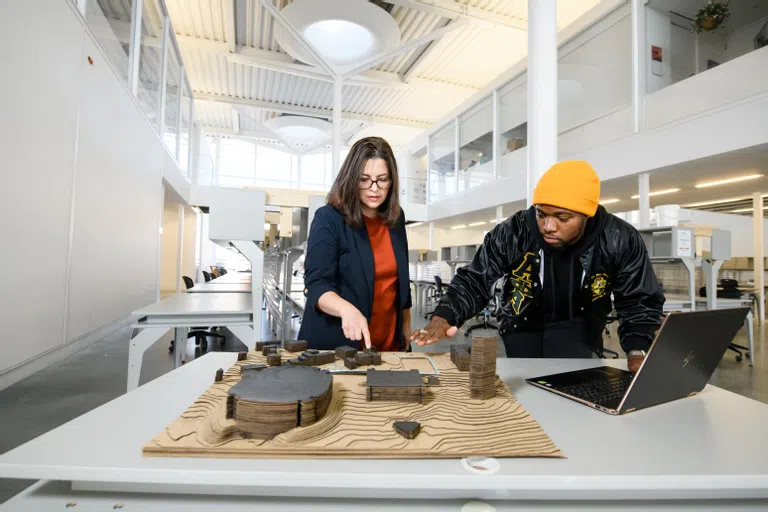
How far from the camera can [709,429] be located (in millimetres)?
733

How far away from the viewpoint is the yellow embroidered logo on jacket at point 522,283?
1496 millimetres

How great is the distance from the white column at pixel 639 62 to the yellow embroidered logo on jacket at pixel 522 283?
5644 millimetres

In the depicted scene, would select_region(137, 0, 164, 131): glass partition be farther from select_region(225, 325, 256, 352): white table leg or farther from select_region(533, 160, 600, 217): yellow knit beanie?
select_region(533, 160, 600, 217): yellow knit beanie

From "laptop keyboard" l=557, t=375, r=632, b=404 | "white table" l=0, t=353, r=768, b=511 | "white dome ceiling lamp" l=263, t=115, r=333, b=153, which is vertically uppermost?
"white dome ceiling lamp" l=263, t=115, r=333, b=153

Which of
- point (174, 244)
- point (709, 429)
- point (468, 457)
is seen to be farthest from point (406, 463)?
point (174, 244)

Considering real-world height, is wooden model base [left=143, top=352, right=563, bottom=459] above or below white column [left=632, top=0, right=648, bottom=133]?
below

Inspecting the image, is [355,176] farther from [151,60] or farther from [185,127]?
[185,127]

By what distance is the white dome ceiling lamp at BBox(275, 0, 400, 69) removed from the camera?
626cm

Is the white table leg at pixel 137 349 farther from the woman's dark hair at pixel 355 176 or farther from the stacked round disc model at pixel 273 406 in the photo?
the stacked round disc model at pixel 273 406

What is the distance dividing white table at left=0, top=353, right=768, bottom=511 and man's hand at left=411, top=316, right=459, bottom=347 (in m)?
0.52

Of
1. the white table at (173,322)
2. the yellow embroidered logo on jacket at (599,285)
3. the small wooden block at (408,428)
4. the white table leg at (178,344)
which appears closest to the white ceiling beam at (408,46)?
the white table leg at (178,344)

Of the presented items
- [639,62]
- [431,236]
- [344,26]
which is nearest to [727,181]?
[639,62]

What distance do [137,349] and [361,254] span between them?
1752mm

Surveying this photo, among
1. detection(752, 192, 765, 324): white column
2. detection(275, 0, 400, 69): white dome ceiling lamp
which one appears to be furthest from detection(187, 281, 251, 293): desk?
detection(752, 192, 765, 324): white column
